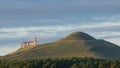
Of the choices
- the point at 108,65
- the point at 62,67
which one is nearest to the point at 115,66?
the point at 108,65

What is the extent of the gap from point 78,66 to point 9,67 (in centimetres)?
1971

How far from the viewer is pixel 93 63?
13312 cm

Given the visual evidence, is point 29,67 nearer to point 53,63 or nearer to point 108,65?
point 53,63

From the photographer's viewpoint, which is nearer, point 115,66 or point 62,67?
point 115,66

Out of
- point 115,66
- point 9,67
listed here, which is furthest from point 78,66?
point 9,67

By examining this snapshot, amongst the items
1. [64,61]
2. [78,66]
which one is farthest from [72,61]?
[78,66]

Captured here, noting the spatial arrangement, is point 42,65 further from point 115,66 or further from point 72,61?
point 115,66

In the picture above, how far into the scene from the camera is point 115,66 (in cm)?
12562

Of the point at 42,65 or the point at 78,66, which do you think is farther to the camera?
the point at 42,65

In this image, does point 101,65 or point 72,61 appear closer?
point 101,65

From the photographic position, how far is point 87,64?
432ft

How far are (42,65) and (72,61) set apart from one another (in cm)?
771

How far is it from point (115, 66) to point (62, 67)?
1750 centimetres

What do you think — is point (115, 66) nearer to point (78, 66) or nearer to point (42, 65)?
point (78, 66)
